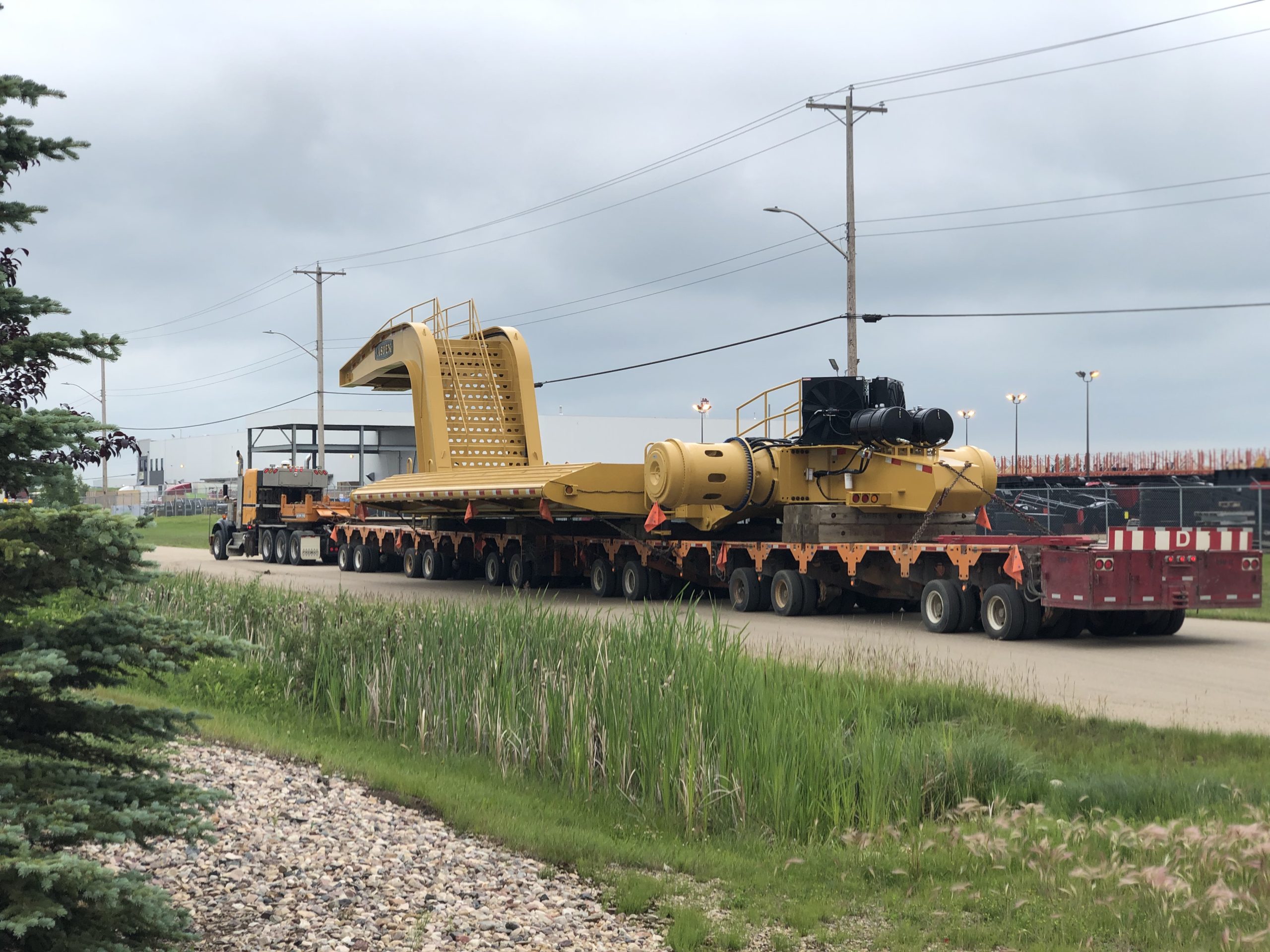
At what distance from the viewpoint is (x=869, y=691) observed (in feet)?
33.5

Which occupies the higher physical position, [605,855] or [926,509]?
[926,509]

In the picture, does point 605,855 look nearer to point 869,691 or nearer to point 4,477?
point 4,477

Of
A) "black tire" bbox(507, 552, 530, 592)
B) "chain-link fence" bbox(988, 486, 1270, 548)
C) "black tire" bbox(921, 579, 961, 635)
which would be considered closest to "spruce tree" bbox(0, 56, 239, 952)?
"black tire" bbox(921, 579, 961, 635)

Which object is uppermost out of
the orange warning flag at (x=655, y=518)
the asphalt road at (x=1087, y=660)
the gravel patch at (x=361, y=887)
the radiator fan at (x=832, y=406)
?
the radiator fan at (x=832, y=406)

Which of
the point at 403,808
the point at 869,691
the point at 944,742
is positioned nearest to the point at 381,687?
the point at 403,808

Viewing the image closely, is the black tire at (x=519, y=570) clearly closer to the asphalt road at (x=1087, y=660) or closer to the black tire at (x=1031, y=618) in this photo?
the asphalt road at (x=1087, y=660)

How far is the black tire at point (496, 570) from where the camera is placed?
28.2 meters

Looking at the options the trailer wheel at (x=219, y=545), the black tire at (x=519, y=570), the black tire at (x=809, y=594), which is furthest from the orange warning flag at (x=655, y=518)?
the trailer wheel at (x=219, y=545)

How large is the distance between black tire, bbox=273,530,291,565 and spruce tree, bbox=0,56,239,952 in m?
35.2

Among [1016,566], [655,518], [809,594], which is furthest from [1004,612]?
[655,518]

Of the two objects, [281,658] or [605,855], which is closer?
[605,855]

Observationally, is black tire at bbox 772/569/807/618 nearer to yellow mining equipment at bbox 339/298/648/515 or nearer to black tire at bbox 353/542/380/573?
yellow mining equipment at bbox 339/298/648/515

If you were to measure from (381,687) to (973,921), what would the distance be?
591 centimetres

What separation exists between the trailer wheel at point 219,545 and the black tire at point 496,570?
1460cm
